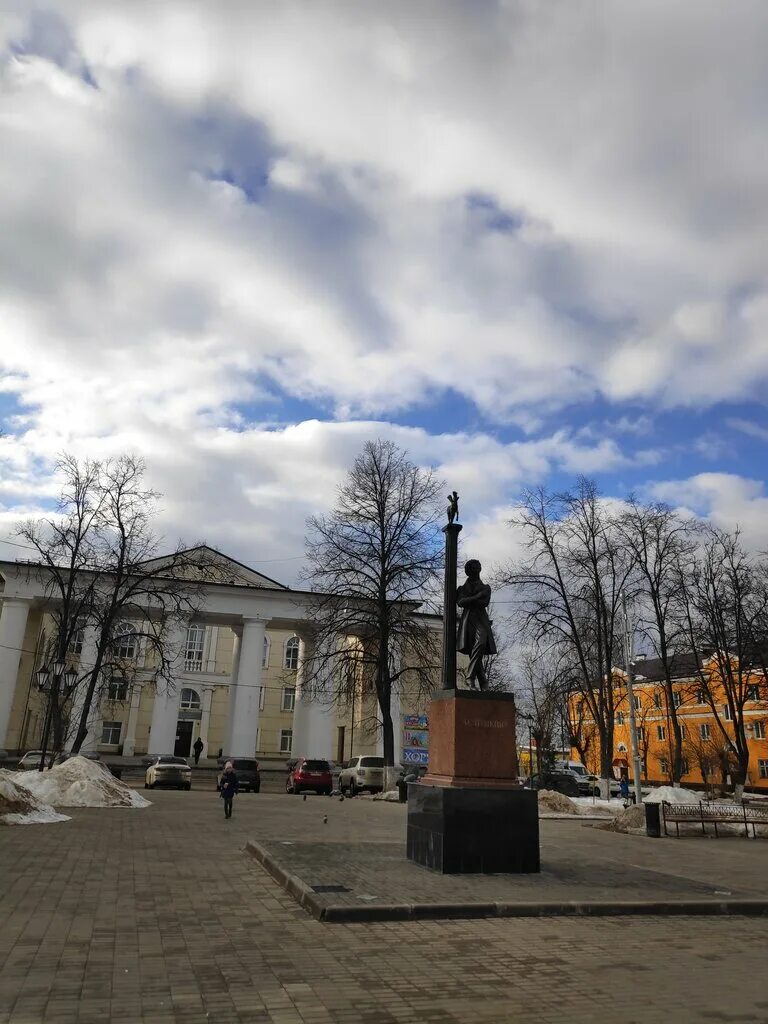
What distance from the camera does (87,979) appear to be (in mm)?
5062

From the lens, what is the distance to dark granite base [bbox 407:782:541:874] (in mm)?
9820

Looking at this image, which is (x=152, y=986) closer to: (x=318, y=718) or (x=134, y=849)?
(x=134, y=849)

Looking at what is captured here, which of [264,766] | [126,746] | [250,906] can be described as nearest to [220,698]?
[126,746]

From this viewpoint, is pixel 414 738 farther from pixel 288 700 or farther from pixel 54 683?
pixel 54 683

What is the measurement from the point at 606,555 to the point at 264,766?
28275 mm

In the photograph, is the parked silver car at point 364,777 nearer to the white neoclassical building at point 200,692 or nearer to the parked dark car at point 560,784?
the white neoclassical building at point 200,692

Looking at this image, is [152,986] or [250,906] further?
[250,906]

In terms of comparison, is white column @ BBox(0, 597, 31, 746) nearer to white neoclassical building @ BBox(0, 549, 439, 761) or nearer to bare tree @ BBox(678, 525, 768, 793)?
white neoclassical building @ BBox(0, 549, 439, 761)

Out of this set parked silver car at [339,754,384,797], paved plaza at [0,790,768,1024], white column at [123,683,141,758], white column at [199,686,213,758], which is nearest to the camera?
paved plaza at [0,790,768,1024]

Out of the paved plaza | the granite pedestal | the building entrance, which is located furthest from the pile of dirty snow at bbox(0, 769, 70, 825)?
the building entrance

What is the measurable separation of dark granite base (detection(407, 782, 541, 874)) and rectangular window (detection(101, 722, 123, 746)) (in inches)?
1977

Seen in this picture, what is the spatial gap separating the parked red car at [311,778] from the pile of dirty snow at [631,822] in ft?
54.4

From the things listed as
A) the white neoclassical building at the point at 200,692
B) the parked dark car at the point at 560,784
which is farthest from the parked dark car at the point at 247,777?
the parked dark car at the point at 560,784

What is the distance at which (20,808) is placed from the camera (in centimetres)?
1530
